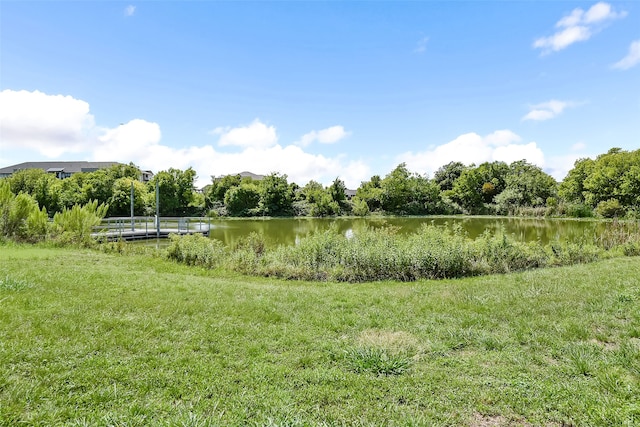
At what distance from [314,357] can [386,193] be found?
4552 cm

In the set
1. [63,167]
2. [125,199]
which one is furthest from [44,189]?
[63,167]

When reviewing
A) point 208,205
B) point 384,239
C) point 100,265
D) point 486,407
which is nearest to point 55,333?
point 486,407

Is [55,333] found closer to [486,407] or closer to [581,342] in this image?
[486,407]

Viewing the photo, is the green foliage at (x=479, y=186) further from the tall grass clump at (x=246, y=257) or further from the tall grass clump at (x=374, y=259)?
the tall grass clump at (x=246, y=257)

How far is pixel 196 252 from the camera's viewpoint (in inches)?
441

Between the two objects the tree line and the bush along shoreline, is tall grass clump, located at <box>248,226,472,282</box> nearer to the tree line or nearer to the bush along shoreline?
the bush along shoreline

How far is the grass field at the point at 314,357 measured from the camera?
267 cm

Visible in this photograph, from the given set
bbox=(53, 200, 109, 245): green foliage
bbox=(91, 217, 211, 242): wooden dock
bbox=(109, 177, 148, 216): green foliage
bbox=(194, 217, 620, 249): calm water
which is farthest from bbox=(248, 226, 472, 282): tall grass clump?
bbox=(109, 177, 148, 216): green foliage

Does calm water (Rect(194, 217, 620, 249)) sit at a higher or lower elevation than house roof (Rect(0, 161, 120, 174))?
lower

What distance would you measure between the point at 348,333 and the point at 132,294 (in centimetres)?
399

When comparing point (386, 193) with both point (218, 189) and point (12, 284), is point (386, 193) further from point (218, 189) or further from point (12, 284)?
point (12, 284)

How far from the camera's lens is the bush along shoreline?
31.1 feet

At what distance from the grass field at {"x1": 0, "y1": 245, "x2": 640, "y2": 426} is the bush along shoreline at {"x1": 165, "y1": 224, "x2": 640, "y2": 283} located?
3.10m

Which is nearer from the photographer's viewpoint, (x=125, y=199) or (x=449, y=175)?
(x=125, y=199)
